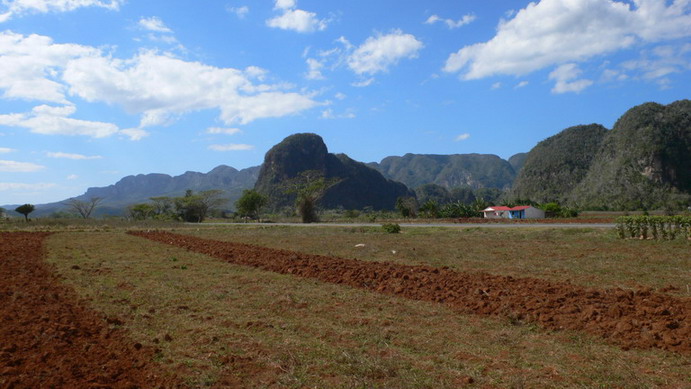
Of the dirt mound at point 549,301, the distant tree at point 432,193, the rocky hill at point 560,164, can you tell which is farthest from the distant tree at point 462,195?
the dirt mound at point 549,301

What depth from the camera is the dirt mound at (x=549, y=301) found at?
21.9 ft

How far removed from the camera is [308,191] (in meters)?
73.1

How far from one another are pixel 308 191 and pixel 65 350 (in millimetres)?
67204

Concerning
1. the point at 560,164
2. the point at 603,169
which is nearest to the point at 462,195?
the point at 560,164

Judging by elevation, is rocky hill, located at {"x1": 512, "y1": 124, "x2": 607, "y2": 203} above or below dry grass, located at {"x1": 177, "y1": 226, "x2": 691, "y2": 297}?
above

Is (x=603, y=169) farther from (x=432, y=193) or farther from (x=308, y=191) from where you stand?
(x=432, y=193)

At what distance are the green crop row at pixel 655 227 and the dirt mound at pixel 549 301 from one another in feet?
51.0

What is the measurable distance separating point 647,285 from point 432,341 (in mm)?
7053

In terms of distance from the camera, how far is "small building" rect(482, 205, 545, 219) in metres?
71.0

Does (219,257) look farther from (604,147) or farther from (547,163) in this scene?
(547,163)

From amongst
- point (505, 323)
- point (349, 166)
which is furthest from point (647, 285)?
point (349, 166)

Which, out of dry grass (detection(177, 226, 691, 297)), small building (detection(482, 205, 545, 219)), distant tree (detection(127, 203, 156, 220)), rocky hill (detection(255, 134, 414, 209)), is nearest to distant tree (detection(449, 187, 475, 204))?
rocky hill (detection(255, 134, 414, 209))

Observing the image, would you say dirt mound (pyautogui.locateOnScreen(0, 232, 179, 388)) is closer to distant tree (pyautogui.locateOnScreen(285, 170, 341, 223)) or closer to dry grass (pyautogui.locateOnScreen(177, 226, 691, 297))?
dry grass (pyautogui.locateOnScreen(177, 226, 691, 297))

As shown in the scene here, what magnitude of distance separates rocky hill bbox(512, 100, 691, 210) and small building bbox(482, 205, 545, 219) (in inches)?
631
